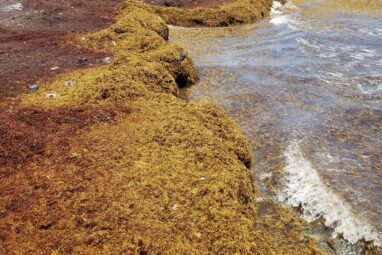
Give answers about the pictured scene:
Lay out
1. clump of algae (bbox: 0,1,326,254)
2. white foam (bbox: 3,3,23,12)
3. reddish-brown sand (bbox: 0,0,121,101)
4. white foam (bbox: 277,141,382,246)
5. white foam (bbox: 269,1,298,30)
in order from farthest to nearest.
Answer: white foam (bbox: 269,1,298,30) → white foam (bbox: 3,3,23,12) → reddish-brown sand (bbox: 0,0,121,101) → white foam (bbox: 277,141,382,246) → clump of algae (bbox: 0,1,326,254)

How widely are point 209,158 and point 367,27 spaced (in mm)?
20145

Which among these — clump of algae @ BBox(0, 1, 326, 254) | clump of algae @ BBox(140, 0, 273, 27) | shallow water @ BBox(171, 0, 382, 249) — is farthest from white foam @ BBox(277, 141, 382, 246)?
clump of algae @ BBox(140, 0, 273, 27)

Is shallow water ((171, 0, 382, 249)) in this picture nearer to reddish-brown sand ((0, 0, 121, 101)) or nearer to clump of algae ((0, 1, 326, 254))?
clump of algae ((0, 1, 326, 254))

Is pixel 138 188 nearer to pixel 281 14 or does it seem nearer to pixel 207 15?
pixel 207 15

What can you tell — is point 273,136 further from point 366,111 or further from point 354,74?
point 354,74

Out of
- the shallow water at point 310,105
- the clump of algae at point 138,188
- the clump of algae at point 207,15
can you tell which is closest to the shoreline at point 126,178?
the clump of algae at point 138,188

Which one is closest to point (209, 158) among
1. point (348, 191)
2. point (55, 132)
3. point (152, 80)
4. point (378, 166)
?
point (348, 191)

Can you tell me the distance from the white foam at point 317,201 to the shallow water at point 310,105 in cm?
2

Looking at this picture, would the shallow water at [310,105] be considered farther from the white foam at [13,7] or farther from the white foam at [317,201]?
the white foam at [13,7]

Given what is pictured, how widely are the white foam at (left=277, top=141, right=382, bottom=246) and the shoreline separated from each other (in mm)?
541

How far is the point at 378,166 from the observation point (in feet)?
28.4

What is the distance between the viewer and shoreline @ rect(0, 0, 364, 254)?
18.1 ft

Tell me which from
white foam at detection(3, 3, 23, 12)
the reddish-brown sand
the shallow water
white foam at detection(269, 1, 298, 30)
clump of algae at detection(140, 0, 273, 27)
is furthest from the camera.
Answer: white foam at detection(269, 1, 298, 30)

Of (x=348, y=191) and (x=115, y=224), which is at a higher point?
(x=115, y=224)
